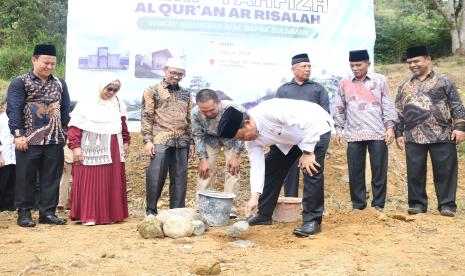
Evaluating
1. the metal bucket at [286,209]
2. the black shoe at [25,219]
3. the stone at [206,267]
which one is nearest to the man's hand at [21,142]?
the black shoe at [25,219]

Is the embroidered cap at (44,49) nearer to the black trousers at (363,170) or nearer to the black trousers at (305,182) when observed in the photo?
the black trousers at (305,182)

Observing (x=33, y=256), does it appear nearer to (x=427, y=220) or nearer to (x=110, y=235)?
(x=110, y=235)

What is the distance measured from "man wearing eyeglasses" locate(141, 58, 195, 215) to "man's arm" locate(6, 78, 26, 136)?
3.74 ft

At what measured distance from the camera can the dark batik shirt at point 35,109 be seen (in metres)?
5.41

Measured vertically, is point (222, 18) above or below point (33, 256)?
above

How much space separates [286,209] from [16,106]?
2655 millimetres

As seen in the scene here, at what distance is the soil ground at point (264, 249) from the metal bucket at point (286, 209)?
0.12 metres

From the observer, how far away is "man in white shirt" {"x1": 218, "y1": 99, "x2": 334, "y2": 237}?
4.11 meters

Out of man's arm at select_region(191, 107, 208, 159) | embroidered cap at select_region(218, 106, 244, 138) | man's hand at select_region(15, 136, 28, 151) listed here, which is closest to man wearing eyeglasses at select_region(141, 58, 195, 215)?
man's arm at select_region(191, 107, 208, 159)

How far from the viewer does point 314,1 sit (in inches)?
302

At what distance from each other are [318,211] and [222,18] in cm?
338

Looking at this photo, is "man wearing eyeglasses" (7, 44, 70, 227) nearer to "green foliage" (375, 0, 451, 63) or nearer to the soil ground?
the soil ground

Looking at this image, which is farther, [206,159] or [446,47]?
[446,47]

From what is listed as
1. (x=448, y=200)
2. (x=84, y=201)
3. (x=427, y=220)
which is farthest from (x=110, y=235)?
(x=448, y=200)
